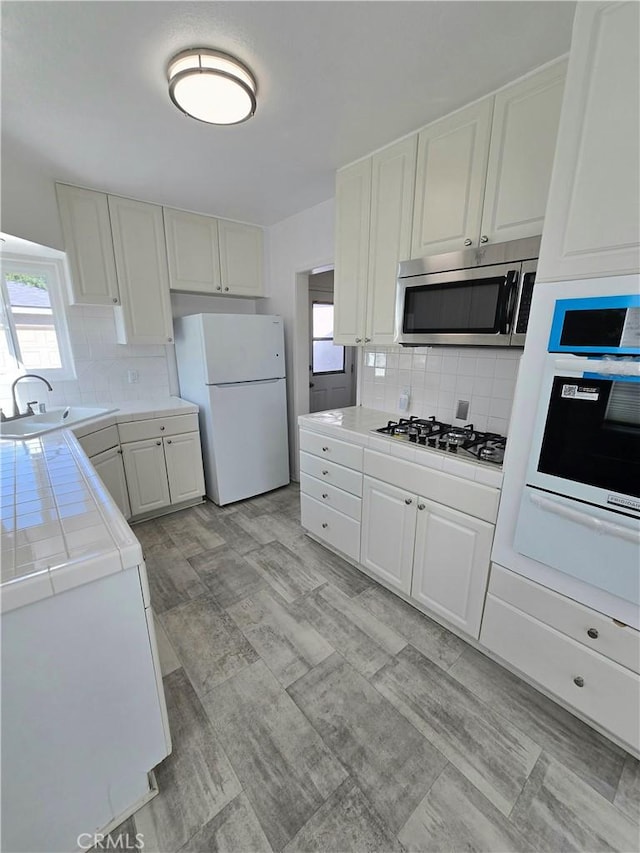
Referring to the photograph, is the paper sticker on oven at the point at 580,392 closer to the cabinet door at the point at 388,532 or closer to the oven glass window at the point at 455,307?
the oven glass window at the point at 455,307

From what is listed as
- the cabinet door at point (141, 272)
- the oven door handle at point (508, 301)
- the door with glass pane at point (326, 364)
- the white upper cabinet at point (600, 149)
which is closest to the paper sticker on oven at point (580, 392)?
the white upper cabinet at point (600, 149)

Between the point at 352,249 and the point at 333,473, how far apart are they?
1.47 meters

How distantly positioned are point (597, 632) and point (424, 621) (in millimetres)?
849

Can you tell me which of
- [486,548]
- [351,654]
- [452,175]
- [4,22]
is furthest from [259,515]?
[4,22]

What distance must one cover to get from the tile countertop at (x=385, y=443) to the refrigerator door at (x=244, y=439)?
0.79 m

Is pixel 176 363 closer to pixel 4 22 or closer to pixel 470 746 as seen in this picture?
pixel 4 22

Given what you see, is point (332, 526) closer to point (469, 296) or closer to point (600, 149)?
point (469, 296)

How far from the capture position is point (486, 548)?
5.10ft

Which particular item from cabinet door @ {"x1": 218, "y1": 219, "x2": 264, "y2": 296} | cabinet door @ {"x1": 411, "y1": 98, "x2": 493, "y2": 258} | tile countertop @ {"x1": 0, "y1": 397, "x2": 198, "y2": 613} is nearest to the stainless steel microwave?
cabinet door @ {"x1": 411, "y1": 98, "x2": 493, "y2": 258}

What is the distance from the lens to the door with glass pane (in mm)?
4164

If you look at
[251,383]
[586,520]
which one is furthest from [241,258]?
[586,520]

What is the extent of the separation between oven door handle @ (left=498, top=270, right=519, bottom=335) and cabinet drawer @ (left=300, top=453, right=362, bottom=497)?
1103 mm

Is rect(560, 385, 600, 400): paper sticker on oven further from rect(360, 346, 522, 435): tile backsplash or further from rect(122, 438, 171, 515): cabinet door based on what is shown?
rect(122, 438, 171, 515): cabinet door

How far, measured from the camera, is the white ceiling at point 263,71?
1160 mm
